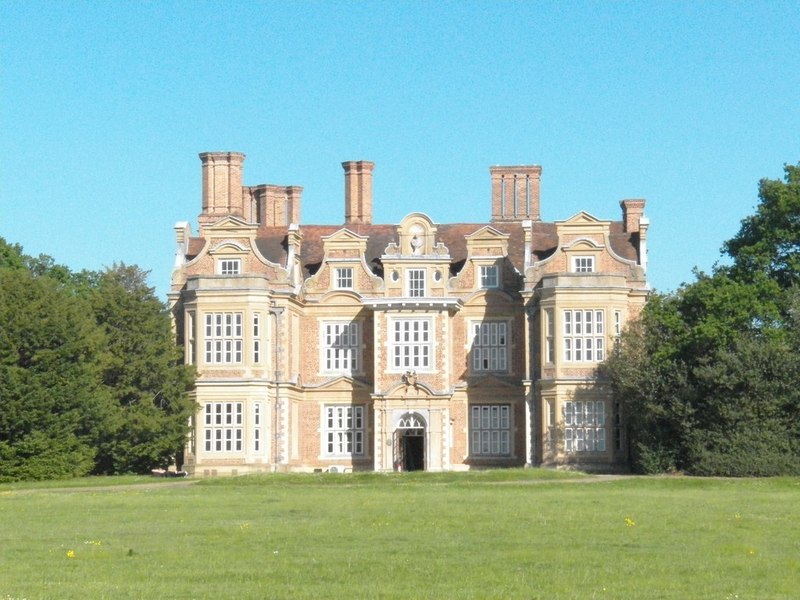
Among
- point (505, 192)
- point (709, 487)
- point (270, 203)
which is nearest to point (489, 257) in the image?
point (505, 192)

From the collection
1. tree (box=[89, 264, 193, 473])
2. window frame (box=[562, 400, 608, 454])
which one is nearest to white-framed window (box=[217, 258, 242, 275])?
tree (box=[89, 264, 193, 473])

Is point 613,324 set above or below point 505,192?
below

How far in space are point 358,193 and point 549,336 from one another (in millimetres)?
11500

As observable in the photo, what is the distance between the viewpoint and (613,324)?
2000 inches

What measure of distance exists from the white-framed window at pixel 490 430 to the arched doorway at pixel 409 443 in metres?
1.95

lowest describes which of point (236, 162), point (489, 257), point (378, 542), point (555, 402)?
point (378, 542)

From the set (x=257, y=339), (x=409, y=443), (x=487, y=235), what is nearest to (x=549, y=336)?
(x=487, y=235)

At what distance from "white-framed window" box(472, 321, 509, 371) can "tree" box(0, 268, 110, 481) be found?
14.3 meters

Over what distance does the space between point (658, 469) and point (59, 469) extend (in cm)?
1868

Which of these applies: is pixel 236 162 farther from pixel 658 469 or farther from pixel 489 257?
pixel 658 469

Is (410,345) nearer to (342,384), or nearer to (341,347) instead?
(341,347)

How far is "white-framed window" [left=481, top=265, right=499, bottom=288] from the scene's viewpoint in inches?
2153

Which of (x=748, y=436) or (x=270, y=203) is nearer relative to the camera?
(x=748, y=436)

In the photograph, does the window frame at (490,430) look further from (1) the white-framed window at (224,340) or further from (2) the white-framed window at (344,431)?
(1) the white-framed window at (224,340)
